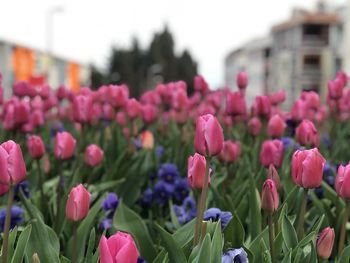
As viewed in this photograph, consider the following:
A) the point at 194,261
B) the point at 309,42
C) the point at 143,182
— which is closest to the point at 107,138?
the point at 143,182

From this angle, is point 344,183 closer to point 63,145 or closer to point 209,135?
point 209,135

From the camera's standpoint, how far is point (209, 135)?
5.69ft

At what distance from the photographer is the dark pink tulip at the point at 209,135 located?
1.73m

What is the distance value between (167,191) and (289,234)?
4.49 feet

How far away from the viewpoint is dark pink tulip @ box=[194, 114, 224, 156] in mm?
1728

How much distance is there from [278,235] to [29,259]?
737 millimetres

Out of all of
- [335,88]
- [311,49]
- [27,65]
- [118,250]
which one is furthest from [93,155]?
[311,49]

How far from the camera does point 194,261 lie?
1646mm

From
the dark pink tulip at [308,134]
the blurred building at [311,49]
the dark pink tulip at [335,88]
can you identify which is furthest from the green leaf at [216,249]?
the blurred building at [311,49]

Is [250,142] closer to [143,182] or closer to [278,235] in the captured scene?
[143,182]

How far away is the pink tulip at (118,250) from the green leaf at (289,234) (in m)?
0.75

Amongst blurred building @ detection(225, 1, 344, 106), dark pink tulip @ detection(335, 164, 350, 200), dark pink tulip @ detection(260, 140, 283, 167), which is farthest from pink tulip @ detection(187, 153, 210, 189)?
blurred building @ detection(225, 1, 344, 106)

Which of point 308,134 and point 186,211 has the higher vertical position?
point 308,134

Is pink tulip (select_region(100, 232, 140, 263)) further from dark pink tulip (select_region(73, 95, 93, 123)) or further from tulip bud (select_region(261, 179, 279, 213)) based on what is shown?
dark pink tulip (select_region(73, 95, 93, 123))
